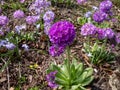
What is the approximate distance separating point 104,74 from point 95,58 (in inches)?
9.6

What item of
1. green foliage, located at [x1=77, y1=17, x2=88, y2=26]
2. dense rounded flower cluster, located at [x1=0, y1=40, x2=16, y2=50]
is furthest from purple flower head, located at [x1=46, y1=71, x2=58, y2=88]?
green foliage, located at [x1=77, y1=17, x2=88, y2=26]

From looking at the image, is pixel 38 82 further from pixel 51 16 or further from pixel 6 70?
pixel 51 16

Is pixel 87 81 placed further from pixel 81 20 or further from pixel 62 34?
pixel 81 20

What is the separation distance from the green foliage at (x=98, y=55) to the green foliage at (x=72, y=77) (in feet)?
1.24

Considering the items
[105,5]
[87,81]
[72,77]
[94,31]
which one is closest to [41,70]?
[72,77]

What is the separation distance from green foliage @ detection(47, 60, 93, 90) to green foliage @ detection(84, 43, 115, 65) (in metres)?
0.38

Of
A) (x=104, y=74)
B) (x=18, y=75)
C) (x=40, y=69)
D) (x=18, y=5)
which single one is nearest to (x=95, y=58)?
(x=104, y=74)

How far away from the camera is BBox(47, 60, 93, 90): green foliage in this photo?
3561 millimetres

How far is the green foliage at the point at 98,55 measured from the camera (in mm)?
3984

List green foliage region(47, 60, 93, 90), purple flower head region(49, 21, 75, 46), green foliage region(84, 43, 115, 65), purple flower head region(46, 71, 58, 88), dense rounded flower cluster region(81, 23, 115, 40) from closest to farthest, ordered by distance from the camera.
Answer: purple flower head region(49, 21, 75, 46)
purple flower head region(46, 71, 58, 88)
green foliage region(47, 60, 93, 90)
dense rounded flower cluster region(81, 23, 115, 40)
green foliage region(84, 43, 115, 65)

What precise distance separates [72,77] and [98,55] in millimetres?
636

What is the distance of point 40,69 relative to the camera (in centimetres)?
400

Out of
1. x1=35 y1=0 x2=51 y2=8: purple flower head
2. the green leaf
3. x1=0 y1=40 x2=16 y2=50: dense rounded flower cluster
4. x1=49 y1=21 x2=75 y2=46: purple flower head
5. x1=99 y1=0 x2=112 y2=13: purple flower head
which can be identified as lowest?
the green leaf

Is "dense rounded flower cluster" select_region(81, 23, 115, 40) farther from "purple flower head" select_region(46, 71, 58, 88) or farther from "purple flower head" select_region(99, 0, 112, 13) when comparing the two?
Result: "purple flower head" select_region(46, 71, 58, 88)
